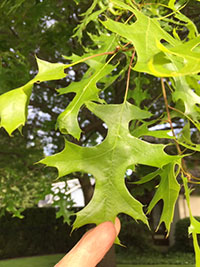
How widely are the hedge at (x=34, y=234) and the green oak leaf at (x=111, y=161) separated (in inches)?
499

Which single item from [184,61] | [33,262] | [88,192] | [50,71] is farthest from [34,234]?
[184,61]

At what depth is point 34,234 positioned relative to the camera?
13609 mm

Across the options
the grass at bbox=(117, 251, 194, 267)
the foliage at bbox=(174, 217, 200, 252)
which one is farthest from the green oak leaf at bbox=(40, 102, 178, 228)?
the foliage at bbox=(174, 217, 200, 252)

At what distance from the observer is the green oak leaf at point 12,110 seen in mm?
642

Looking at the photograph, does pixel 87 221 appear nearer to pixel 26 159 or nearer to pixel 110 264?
pixel 26 159

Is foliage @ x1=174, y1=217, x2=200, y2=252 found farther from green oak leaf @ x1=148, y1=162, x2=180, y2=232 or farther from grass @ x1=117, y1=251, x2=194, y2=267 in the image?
green oak leaf @ x1=148, y1=162, x2=180, y2=232

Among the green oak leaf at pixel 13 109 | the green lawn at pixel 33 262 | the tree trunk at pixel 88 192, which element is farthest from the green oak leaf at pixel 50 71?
the green lawn at pixel 33 262

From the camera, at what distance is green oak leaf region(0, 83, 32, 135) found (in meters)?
0.64

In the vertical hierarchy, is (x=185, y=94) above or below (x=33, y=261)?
above

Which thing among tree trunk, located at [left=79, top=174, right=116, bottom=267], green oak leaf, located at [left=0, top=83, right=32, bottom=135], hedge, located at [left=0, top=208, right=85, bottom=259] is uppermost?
green oak leaf, located at [left=0, top=83, right=32, bottom=135]

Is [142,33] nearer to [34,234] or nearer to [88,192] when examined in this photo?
[88,192]

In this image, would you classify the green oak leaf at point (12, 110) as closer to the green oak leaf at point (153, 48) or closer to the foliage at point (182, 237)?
the green oak leaf at point (153, 48)

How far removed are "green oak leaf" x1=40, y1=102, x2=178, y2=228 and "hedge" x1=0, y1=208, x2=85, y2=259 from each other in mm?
12673

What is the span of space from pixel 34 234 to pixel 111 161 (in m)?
13.5
